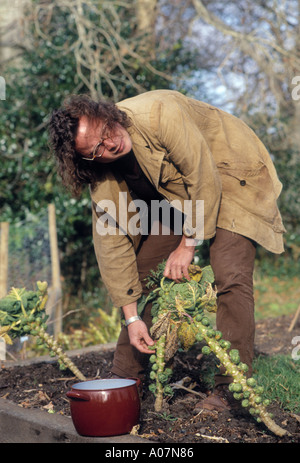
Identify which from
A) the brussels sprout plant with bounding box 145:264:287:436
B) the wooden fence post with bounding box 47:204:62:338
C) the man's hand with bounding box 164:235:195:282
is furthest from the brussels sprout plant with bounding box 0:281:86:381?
the wooden fence post with bounding box 47:204:62:338

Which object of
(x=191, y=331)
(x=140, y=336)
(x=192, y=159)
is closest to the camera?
(x=191, y=331)

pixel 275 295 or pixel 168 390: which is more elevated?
pixel 168 390

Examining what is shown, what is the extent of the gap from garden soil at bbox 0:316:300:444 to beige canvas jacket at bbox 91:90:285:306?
618 millimetres

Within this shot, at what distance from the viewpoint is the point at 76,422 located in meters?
2.37

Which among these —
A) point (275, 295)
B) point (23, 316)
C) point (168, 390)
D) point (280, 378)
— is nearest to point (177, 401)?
point (168, 390)

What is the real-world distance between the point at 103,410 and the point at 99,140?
3.79 ft

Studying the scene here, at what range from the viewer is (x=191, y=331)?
2.47m

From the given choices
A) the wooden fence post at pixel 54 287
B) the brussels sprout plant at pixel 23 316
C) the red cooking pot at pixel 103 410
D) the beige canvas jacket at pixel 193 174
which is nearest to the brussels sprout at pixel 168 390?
the red cooking pot at pixel 103 410

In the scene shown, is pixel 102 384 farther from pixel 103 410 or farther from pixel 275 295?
pixel 275 295

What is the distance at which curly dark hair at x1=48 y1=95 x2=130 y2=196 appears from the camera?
8.25ft

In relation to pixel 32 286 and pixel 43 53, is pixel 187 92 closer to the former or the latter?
pixel 43 53

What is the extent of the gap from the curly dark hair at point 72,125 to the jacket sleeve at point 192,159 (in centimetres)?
20

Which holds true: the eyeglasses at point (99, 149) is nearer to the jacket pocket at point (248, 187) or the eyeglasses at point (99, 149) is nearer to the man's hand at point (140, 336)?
the jacket pocket at point (248, 187)
